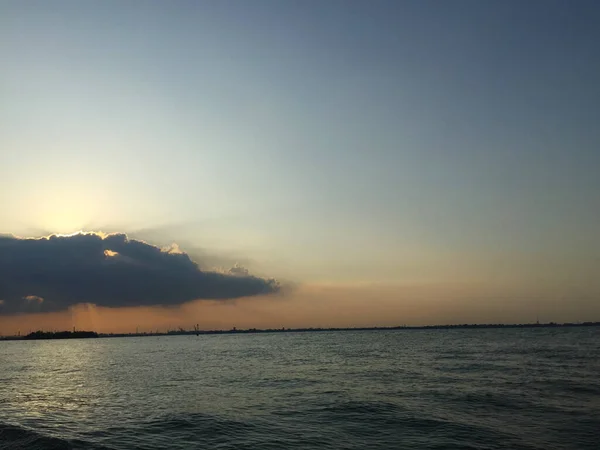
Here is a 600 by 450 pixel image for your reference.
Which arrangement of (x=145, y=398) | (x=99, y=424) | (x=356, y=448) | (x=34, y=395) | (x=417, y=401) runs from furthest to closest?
(x=34, y=395) < (x=145, y=398) < (x=417, y=401) < (x=99, y=424) < (x=356, y=448)

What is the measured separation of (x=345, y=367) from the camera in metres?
68.6

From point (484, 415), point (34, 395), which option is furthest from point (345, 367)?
point (34, 395)

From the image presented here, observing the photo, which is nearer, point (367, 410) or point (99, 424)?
point (99, 424)

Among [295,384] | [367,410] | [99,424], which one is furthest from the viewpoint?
[295,384]

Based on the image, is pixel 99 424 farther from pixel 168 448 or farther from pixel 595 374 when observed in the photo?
pixel 595 374

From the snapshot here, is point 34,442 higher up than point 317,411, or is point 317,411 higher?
point 34,442

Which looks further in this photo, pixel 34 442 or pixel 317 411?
pixel 317 411

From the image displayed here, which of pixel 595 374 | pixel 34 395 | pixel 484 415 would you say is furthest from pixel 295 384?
pixel 595 374

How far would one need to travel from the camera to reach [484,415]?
32.7 meters

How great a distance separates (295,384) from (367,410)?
16904 mm

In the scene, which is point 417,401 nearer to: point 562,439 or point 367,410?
point 367,410

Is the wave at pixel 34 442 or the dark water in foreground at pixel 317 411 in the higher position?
the wave at pixel 34 442

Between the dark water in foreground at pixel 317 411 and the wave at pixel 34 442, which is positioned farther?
the dark water in foreground at pixel 317 411

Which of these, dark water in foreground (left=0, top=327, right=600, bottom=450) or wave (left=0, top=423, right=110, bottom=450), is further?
dark water in foreground (left=0, top=327, right=600, bottom=450)
